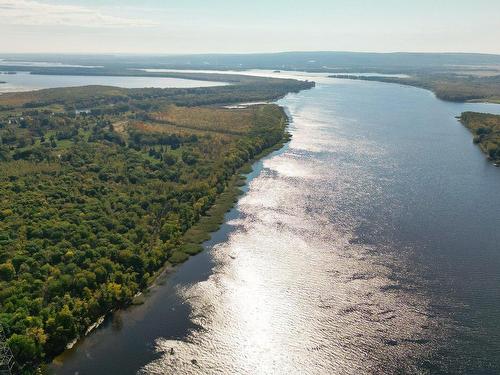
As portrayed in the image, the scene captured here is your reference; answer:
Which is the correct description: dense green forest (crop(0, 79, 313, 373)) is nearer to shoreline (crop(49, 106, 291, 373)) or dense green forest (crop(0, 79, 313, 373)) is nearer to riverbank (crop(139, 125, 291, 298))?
riverbank (crop(139, 125, 291, 298))

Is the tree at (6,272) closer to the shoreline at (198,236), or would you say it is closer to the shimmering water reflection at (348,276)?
the shoreline at (198,236)

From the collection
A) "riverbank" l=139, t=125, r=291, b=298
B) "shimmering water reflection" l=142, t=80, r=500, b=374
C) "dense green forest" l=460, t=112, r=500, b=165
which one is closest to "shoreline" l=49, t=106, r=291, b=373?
"riverbank" l=139, t=125, r=291, b=298

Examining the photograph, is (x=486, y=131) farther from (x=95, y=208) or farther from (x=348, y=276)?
(x=95, y=208)

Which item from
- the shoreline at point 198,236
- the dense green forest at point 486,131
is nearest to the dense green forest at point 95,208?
the shoreline at point 198,236

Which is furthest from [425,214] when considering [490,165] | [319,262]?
[490,165]

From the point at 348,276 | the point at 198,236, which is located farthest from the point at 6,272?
the point at 348,276
